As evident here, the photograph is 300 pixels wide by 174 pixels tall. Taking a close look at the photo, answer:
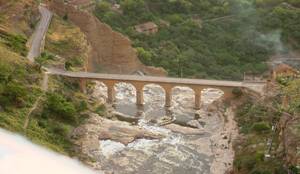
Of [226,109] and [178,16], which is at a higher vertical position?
[178,16]

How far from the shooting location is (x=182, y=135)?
4425 centimetres

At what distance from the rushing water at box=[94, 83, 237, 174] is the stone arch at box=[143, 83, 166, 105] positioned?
9 centimetres

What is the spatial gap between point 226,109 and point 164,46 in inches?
680

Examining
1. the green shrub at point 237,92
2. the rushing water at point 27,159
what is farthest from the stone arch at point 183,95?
the rushing water at point 27,159

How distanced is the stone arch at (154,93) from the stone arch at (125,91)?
1.10m

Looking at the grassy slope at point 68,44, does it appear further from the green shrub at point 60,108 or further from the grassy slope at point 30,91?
the green shrub at point 60,108

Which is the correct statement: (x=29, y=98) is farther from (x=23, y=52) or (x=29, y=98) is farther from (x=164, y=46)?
(x=164, y=46)

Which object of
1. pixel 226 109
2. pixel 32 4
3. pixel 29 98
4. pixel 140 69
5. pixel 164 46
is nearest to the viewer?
pixel 29 98

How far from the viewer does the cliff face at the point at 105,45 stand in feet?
193

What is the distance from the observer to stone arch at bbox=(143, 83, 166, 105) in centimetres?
5188

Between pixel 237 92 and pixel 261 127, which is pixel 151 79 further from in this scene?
pixel 261 127

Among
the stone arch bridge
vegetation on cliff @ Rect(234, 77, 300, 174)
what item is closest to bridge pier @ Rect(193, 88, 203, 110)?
the stone arch bridge

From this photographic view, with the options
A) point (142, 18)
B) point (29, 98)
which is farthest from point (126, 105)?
point (142, 18)

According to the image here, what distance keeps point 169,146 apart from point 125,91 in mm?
13108
